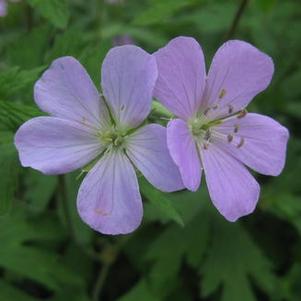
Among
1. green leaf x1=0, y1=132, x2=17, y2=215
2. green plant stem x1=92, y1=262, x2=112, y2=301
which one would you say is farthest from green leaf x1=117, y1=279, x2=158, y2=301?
green leaf x1=0, y1=132, x2=17, y2=215

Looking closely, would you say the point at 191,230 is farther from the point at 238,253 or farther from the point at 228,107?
the point at 228,107

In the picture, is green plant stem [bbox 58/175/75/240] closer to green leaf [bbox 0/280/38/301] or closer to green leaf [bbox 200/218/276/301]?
green leaf [bbox 0/280/38/301]

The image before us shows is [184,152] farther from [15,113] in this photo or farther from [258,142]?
[15,113]

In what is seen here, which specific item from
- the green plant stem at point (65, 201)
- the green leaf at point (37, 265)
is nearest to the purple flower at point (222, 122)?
the green plant stem at point (65, 201)

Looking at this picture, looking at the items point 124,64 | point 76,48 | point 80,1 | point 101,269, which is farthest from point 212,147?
point 80,1

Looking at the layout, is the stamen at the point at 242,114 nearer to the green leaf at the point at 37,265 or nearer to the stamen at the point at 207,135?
the stamen at the point at 207,135
